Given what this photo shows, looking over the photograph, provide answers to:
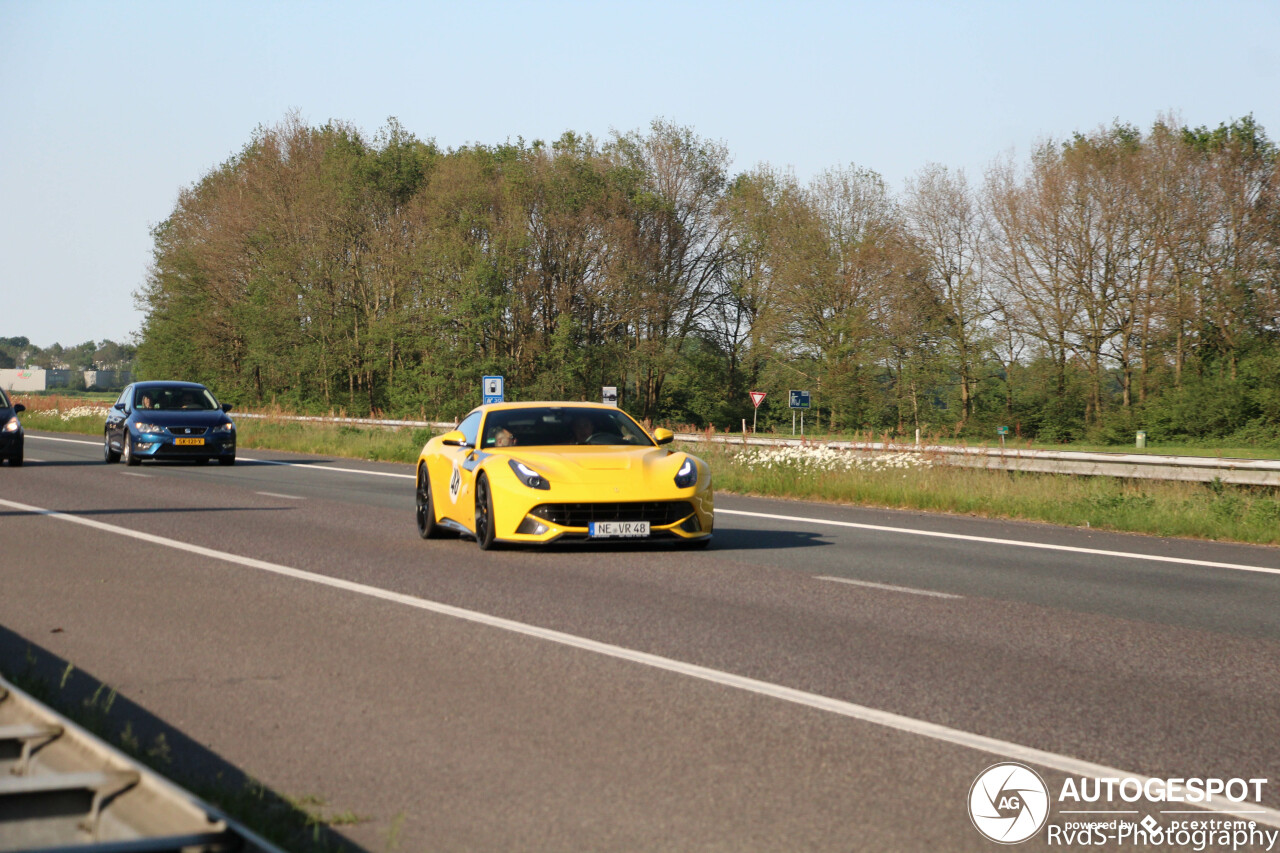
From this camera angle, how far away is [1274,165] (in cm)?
5250

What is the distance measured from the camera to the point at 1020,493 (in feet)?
63.1

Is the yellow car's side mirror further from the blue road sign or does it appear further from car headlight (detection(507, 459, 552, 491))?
the blue road sign

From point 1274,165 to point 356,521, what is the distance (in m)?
47.5

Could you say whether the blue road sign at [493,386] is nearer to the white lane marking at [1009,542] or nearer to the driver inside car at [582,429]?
the white lane marking at [1009,542]

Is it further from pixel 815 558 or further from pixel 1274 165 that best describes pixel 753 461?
pixel 1274 165

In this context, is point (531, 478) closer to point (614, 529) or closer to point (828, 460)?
point (614, 529)

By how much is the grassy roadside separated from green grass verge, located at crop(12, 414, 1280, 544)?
0.01m

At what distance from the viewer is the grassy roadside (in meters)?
16.4

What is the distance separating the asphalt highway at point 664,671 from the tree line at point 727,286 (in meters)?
41.9

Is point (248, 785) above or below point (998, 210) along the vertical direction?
below

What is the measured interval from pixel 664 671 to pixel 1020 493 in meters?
13.3

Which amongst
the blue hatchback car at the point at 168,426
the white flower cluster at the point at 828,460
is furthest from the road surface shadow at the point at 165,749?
the blue hatchback car at the point at 168,426

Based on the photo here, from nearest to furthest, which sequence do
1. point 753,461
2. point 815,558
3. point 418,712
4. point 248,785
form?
1. point 248,785
2. point 418,712
3. point 815,558
4. point 753,461

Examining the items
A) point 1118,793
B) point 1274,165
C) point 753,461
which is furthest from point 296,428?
point 1118,793
